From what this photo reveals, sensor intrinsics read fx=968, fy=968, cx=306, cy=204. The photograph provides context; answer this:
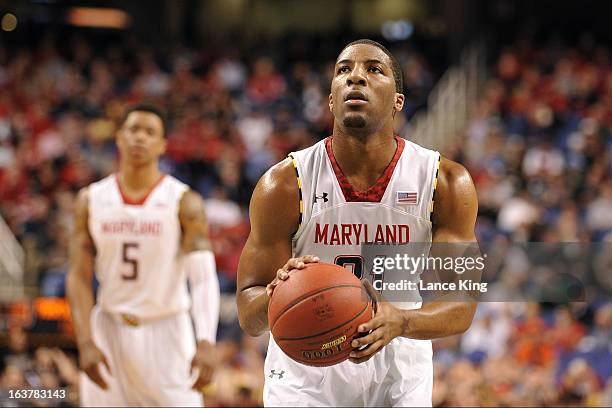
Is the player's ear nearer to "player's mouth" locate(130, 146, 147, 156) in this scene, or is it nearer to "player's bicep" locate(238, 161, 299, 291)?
"player's bicep" locate(238, 161, 299, 291)

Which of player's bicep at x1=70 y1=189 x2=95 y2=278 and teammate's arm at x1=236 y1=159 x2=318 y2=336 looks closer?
teammate's arm at x1=236 y1=159 x2=318 y2=336

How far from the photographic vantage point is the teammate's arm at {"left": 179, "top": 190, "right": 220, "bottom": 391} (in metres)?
5.51

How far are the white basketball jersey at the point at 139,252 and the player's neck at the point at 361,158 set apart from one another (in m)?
2.20

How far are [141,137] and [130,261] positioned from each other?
0.77 meters

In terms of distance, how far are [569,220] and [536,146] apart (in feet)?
8.66

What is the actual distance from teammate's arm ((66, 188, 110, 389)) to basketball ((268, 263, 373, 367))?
7.60ft

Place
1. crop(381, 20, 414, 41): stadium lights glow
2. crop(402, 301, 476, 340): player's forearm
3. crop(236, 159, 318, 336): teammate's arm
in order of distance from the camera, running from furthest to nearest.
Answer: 1. crop(381, 20, 414, 41): stadium lights glow
2. crop(236, 159, 318, 336): teammate's arm
3. crop(402, 301, 476, 340): player's forearm

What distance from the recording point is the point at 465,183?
3959mm

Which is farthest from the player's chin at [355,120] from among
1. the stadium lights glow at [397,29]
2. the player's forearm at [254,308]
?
the stadium lights glow at [397,29]

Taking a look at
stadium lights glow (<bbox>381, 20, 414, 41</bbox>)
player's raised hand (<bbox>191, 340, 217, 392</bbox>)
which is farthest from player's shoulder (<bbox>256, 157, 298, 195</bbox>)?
stadium lights glow (<bbox>381, 20, 414, 41</bbox>)

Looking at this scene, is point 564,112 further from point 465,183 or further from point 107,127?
point 465,183

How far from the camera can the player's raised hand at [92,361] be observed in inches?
216

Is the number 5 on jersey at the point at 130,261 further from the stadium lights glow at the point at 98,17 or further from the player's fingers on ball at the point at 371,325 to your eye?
the stadium lights glow at the point at 98,17

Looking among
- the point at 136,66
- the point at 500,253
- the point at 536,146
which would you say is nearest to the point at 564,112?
the point at 536,146
